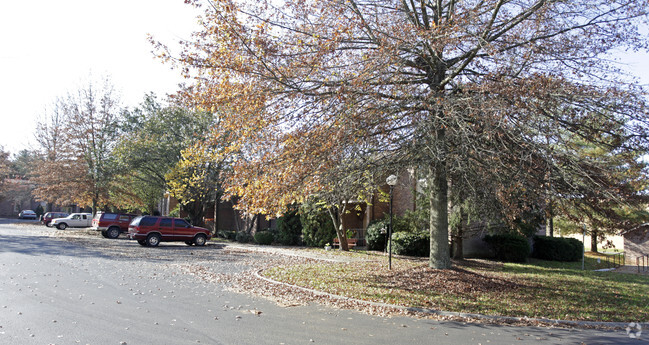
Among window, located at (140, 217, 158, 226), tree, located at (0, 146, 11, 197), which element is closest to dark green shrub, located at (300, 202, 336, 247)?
window, located at (140, 217, 158, 226)

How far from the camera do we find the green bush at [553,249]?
24188 mm

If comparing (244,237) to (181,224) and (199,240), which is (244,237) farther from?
(181,224)

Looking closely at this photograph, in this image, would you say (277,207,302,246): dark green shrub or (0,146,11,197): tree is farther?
(0,146,11,197): tree

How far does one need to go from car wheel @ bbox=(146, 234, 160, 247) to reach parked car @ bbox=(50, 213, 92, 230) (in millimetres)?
19215

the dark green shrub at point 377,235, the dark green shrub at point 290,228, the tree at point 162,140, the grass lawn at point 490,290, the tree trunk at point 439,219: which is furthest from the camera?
the tree at point 162,140

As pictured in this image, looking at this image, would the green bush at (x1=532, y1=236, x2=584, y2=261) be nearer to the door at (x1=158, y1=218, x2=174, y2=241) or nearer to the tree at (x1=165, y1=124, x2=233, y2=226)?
the tree at (x1=165, y1=124, x2=233, y2=226)

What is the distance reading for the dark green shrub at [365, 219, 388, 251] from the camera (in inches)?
901

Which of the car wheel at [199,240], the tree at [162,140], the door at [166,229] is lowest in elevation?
the car wheel at [199,240]

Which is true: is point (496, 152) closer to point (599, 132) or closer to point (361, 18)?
point (599, 132)

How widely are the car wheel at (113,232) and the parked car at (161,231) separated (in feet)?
20.8

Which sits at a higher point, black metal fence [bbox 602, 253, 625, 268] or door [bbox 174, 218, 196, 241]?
door [bbox 174, 218, 196, 241]

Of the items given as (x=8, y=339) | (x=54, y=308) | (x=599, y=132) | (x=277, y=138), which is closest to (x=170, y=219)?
(x=277, y=138)

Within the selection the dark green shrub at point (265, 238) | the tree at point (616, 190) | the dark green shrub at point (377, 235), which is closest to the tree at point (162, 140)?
the dark green shrub at point (265, 238)

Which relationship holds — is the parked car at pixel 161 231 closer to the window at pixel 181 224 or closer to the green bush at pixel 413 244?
the window at pixel 181 224
